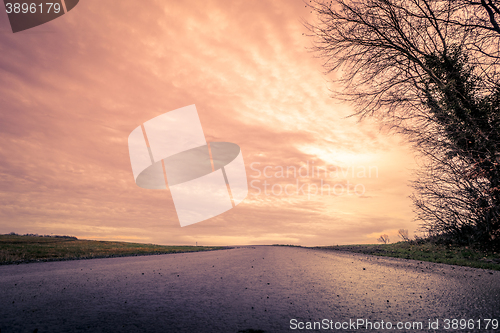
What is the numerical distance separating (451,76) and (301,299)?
12141 millimetres

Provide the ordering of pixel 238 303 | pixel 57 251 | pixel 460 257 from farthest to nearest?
pixel 57 251 → pixel 460 257 → pixel 238 303

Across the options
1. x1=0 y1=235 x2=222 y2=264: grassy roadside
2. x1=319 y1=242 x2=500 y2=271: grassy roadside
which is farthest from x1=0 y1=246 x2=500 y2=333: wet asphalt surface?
x1=0 y1=235 x2=222 y2=264: grassy roadside

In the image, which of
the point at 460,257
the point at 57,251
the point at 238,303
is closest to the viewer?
the point at 238,303

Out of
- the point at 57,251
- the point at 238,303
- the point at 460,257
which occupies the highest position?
the point at 238,303

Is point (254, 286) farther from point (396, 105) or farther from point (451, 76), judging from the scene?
point (451, 76)

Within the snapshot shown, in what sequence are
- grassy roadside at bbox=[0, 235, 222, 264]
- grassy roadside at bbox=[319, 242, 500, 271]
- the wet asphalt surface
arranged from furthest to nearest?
1. grassy roadside at bbox=[0, 235, 222, 264]
2. grassy roadside at bbox=[319, 242, 500, 271]
3. the wet asphalt surface

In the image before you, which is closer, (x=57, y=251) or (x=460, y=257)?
(x=460, y=257)

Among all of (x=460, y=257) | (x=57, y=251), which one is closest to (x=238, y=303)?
(x=460, y=257)

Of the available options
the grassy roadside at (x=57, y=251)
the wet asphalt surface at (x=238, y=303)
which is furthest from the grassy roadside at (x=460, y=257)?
the grassy roadside at (x=57, y=251)

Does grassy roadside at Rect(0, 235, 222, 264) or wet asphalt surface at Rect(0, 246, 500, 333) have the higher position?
wet asphalt surface at Rect(0, 246, 500, 333)

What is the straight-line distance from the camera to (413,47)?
1007 cm

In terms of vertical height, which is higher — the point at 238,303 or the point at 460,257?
the point at 238,303

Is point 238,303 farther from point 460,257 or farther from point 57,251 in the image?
point 57,251

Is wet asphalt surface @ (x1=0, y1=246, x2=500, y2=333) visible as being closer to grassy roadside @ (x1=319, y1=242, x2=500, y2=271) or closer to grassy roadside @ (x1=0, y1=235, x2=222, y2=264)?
grassy roadside @ (x1=319, y1=242, x2=500, y2=271)
